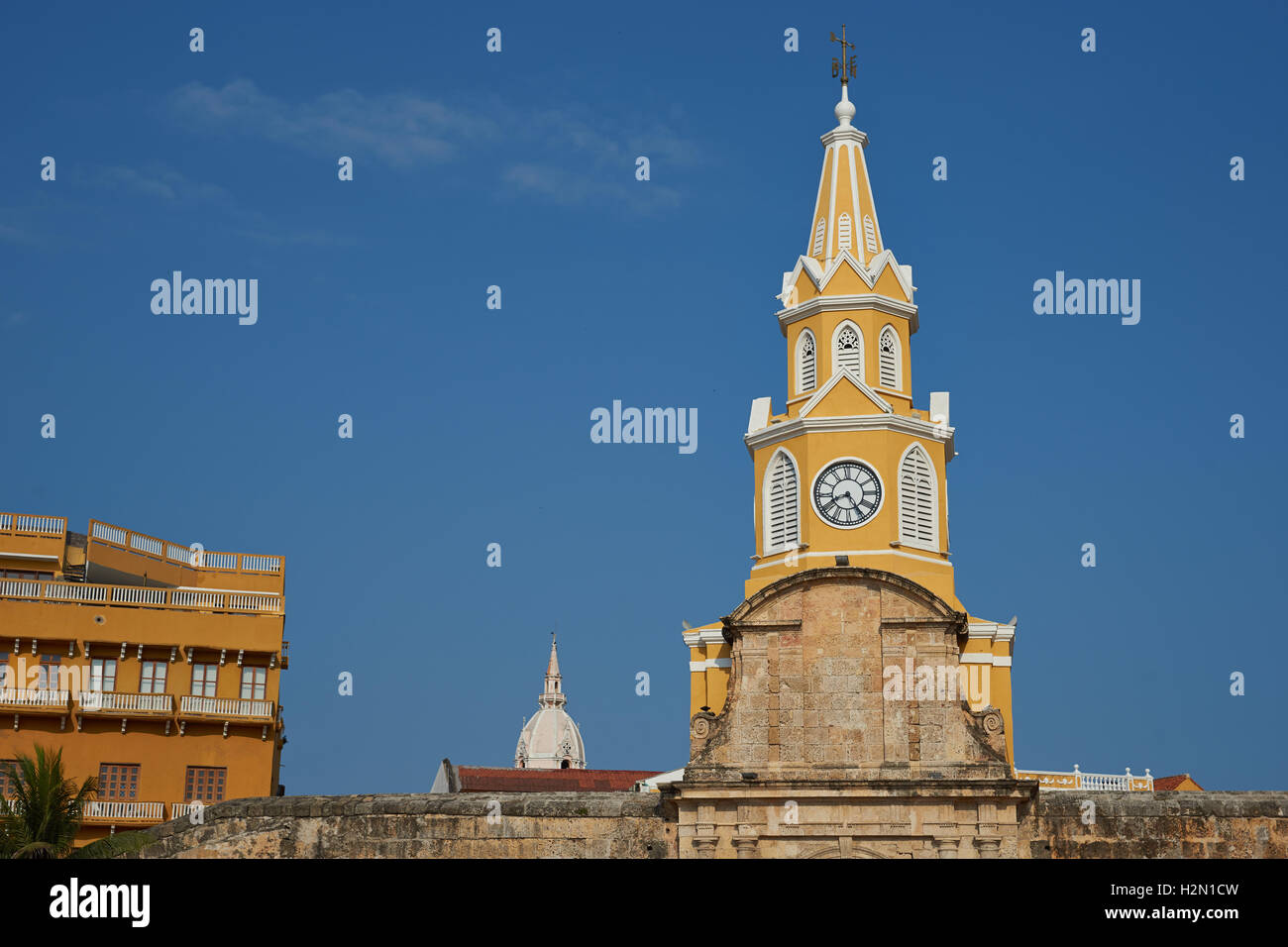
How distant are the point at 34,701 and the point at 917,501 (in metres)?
29.5

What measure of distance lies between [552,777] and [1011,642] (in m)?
32.4

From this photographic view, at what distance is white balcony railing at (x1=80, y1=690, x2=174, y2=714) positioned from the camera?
55.5m

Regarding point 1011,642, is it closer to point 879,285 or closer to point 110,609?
point 879,285

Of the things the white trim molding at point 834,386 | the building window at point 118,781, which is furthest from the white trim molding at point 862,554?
the building window at point 118,781

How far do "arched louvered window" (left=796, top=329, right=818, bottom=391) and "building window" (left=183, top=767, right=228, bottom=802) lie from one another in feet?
77.0

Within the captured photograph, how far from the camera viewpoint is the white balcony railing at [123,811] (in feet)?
177

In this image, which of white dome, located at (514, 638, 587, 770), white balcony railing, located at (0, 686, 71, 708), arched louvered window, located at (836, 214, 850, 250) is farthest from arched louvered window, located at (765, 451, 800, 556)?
white dome, located at (514, 638, 587, 770)

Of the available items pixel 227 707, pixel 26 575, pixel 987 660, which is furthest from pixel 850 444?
pixel 26 575

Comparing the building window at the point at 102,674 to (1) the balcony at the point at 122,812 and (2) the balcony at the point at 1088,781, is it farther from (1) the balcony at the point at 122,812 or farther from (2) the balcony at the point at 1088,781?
(2) the balcony at the point at 1088,781

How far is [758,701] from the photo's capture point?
40.0 meters
